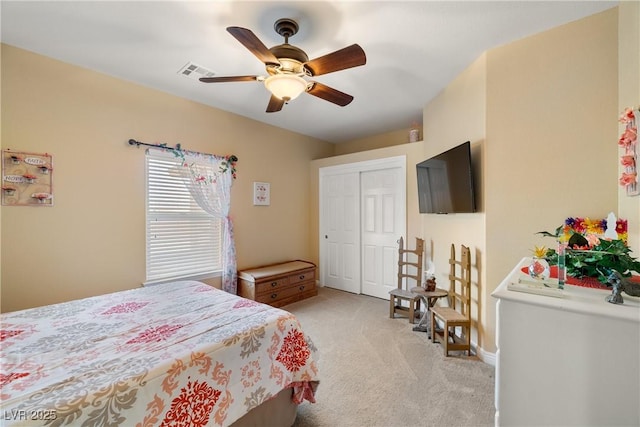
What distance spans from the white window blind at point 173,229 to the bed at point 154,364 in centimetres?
110

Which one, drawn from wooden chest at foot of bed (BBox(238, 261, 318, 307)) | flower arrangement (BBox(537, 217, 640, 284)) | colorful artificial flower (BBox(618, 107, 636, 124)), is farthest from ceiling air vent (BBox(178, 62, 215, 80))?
colorful artificial flower (BBox(618, 107, 636, 124))

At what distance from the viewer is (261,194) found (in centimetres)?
385

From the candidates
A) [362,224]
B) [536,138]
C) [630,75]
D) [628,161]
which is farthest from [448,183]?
[362,224]

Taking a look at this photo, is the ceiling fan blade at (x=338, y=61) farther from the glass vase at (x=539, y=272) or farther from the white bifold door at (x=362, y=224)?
the white bifold door at (x=362, y=224)

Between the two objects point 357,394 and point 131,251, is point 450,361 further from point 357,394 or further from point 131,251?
point 131,251

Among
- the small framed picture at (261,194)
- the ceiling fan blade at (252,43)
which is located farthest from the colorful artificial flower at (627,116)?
the small framed picture at (261,194)

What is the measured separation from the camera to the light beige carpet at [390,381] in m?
1.64

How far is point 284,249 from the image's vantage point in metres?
4.23

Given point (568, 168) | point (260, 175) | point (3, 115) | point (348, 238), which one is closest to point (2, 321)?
point (3, 115)

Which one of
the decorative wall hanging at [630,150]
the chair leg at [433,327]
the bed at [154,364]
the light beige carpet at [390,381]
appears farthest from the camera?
the chair leg at [433,327]

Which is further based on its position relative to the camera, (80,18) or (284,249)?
(284,249)

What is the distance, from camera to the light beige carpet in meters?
1.64

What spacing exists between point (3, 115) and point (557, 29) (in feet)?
14.3

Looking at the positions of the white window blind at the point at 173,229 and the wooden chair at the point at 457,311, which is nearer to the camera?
the wooden chair at the point at 457,311
